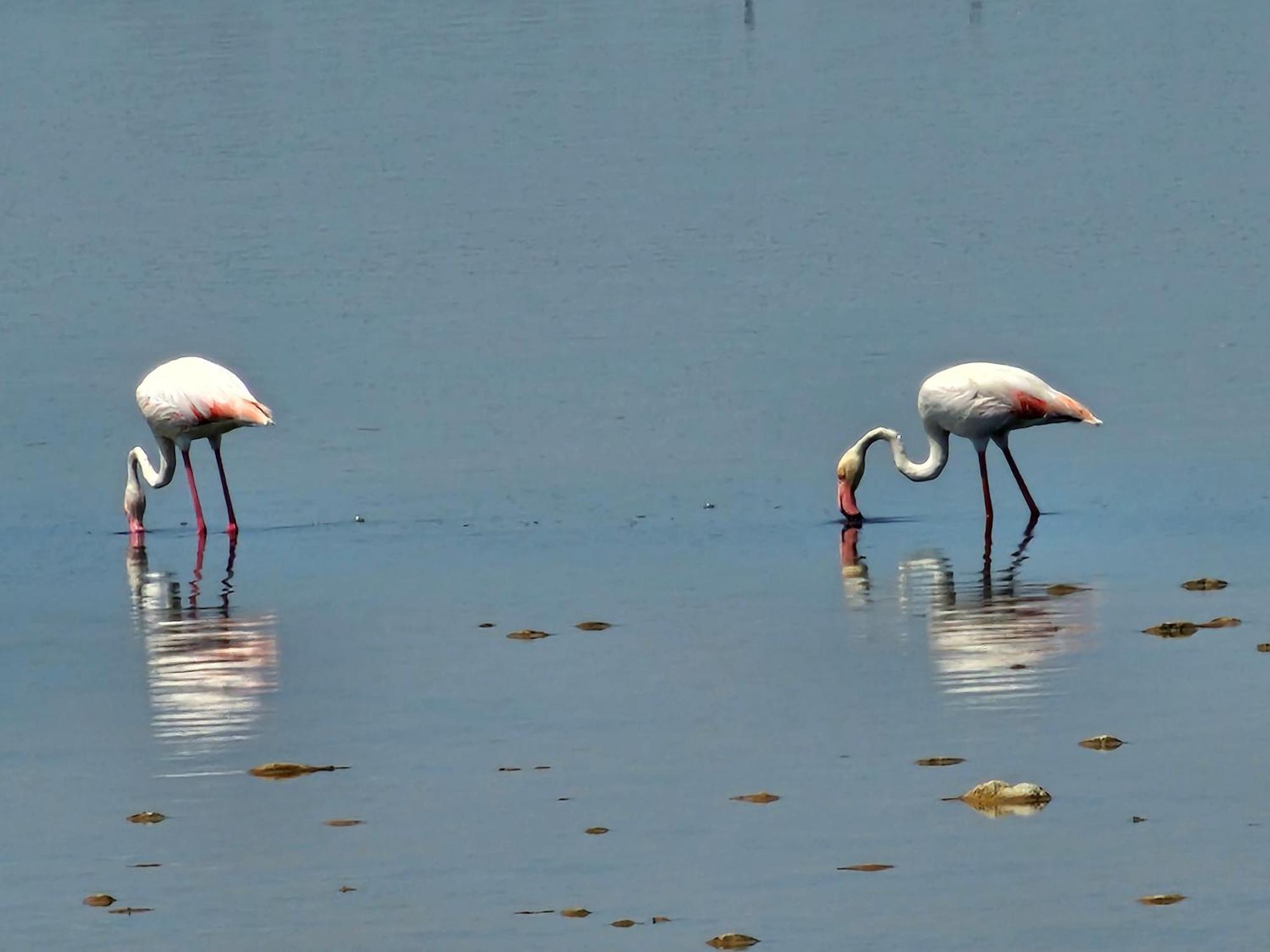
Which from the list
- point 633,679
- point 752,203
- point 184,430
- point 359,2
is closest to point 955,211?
point 752,203

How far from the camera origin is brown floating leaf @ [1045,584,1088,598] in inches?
696

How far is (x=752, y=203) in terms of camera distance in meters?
39.3

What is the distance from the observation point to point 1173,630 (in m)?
16.1

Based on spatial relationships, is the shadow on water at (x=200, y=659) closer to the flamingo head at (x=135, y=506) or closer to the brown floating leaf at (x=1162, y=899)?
the flamingo head at (x=135, y=506)

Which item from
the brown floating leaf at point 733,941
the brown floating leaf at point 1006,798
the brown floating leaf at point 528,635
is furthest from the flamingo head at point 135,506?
the brown floating leaf at point 733,941

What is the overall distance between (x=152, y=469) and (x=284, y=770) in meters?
9.55

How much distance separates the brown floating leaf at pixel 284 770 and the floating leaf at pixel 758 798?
83.7 inches

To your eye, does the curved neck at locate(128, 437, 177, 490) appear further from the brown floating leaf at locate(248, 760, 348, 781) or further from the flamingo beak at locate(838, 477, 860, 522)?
the brown floating leaf at locate(248, 760, 348, 781)

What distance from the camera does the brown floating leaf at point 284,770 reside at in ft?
44.8

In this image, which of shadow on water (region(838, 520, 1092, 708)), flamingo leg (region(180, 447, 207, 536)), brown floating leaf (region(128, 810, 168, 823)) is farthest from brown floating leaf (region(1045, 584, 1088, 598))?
flamingo leg (region(180, 447, 207, 536))

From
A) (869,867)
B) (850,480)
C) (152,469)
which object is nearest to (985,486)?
(850,480)

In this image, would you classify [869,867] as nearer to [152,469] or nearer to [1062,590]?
[1062,590]

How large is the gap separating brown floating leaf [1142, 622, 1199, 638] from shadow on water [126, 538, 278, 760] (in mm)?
5027

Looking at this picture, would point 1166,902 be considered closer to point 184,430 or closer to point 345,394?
point 184,430
